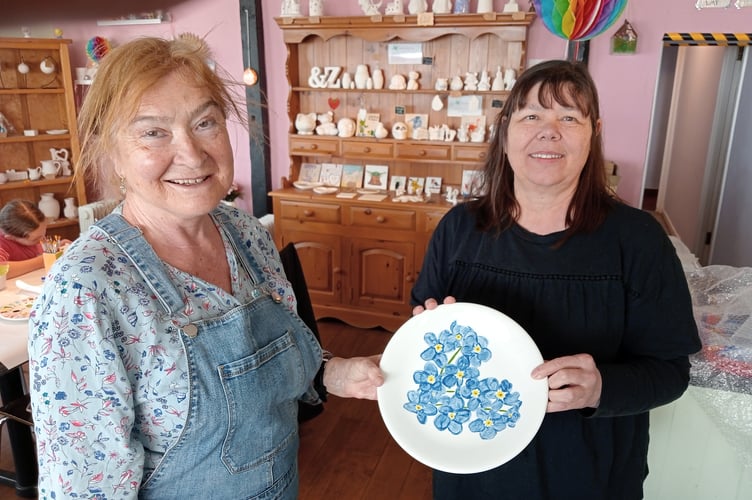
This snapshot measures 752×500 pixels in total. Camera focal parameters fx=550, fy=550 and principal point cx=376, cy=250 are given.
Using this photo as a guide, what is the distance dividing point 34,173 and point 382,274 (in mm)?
2936

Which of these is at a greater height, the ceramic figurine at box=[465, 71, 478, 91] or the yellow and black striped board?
the yellow and black striped board

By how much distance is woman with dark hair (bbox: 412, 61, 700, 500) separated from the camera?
1096 millimetres

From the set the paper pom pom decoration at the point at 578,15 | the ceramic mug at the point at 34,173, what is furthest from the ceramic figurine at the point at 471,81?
the ceramic mug at the point at 34,173

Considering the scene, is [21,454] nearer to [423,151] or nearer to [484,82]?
[423,151]

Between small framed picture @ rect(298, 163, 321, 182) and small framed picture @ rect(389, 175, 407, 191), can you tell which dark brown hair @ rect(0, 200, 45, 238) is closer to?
small framed picture @ rect(298, 163, 321, 182)

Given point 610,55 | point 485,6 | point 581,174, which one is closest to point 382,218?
point 485,6

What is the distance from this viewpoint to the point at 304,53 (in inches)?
151

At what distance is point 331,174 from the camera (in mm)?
3990

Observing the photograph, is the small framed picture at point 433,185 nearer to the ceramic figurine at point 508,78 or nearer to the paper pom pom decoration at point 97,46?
the ceramic figurine at point 508,78

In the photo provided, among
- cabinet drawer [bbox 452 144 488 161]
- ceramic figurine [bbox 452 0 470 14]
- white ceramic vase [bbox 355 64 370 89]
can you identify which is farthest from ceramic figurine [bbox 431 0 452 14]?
cabinet drawer [bbox 452 144 488 161]

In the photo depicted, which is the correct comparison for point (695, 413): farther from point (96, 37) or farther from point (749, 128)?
point (96, 37)

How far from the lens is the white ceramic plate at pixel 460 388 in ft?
3.49

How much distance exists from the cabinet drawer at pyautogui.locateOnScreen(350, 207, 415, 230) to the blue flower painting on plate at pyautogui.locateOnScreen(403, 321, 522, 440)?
2.36 metres

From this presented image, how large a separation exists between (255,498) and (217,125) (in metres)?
0.66
